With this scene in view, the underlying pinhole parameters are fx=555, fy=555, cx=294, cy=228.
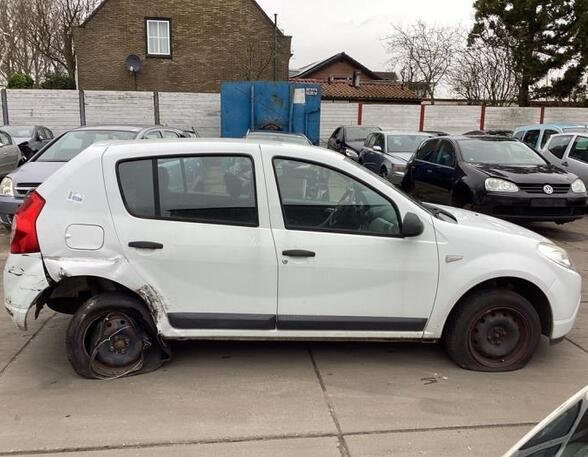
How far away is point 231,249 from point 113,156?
1.03 meters

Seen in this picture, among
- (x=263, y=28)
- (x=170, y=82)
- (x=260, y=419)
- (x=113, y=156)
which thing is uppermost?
(x=263, y=28)

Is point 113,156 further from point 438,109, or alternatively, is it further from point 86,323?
point 438,109

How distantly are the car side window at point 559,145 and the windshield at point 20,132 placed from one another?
14787mm

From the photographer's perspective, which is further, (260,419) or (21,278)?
(21,278)

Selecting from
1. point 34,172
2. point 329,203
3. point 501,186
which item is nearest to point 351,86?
point 501,186

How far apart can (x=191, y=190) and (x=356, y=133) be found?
15369mm

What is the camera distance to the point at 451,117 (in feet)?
78.8

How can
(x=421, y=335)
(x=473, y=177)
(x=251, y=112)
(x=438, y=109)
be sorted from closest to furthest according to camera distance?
(x=421, y=335) → (x=473, y=177) → (x=251, y=112) → (x=438, y=109)

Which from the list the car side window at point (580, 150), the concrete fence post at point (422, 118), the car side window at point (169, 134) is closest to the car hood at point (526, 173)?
the car side window at point (580, 150)

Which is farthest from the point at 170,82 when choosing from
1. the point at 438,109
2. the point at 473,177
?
the point at 473,177

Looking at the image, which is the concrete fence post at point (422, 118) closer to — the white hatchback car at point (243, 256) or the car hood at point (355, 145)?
the car hood at point (355, 145)

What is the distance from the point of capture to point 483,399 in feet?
11.7

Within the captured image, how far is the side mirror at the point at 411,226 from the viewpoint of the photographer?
370 centimetres

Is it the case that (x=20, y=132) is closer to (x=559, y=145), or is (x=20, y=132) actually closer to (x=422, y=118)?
(x=559, y=145)
